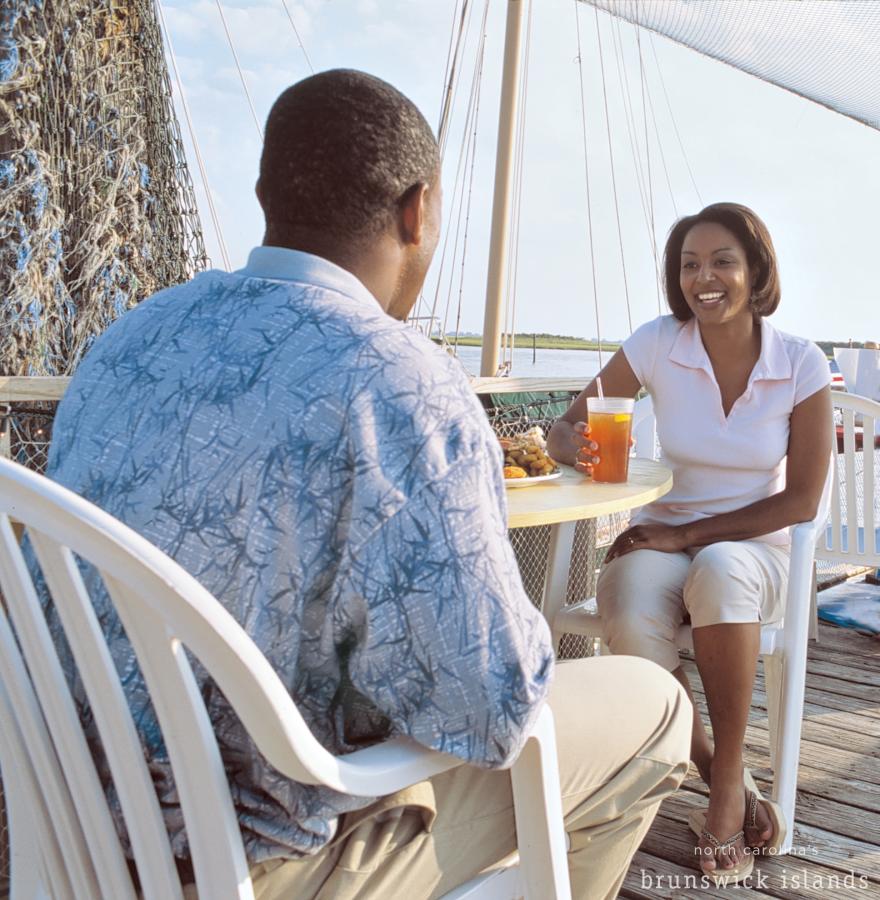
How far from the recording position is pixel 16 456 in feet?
7.05

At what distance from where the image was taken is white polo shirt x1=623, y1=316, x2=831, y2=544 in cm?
233

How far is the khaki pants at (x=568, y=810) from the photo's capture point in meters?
1.02

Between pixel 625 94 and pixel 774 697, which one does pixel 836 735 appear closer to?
pixel 774 697

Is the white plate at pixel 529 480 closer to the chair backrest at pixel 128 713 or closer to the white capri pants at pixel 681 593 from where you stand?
the white capri pants at pixel 681 593

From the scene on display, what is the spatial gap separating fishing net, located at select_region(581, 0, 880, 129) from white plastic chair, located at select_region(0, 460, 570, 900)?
8.13 m

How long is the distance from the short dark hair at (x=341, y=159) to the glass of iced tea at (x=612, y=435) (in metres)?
0.95

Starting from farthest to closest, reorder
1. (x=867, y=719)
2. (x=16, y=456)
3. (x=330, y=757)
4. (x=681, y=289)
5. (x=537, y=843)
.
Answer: (x=867, y=719), (x=681, y=289), (x=16, y=456), (x=537, y=843), (x=330, y=757)

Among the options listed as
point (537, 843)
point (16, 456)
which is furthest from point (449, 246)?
point (537, 843)

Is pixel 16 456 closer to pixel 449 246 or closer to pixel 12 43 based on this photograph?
pixel 12 43

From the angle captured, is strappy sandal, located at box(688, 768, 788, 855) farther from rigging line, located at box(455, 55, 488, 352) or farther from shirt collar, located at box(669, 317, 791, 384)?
rigging line, located at box(455, 55, 488, 352)

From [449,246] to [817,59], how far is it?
3.72 meters

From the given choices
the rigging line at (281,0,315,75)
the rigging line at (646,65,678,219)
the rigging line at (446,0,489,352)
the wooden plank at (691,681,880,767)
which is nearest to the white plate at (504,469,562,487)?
the wooden plank at (691,681,880,767)

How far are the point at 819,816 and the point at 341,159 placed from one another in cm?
186

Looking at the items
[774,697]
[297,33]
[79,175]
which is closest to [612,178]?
[297,33]
